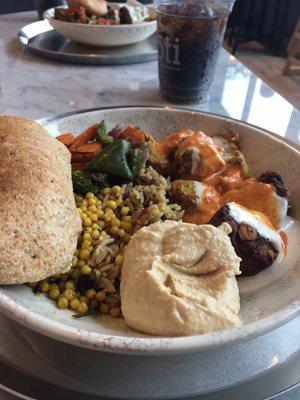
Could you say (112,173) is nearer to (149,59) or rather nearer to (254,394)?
(254,394)

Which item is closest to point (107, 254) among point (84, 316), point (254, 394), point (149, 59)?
point (84, 316)

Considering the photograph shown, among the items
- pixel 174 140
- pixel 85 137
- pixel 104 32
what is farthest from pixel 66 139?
pixel 104 32

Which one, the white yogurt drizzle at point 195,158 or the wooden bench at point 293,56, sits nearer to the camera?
the white yogurt drizzle at point 195,158

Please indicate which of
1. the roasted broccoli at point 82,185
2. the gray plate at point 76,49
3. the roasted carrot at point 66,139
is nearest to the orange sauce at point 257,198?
the roasted broccoli at point 82,185

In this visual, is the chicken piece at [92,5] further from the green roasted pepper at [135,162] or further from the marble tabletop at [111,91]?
the green roasted pepper at [135,162]

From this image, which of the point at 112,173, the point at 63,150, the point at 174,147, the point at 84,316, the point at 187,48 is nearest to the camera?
the point at 84,316
